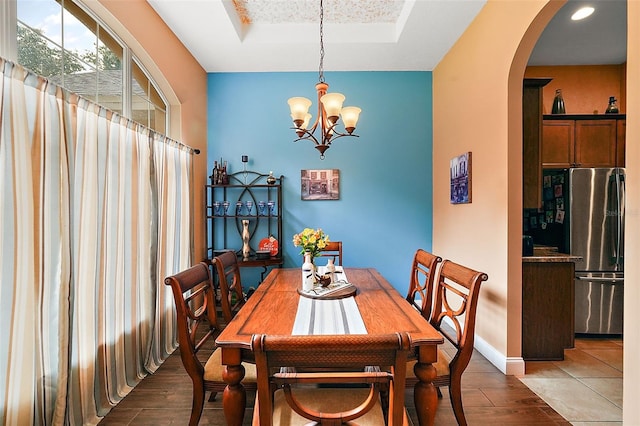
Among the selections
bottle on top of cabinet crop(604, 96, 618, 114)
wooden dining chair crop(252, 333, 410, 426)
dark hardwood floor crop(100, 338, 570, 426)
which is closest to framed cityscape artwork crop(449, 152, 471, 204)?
dark hardwood floor crop(100, 338, 570, 426)

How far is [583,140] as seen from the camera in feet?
10.5

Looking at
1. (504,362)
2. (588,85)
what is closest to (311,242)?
(504,362)

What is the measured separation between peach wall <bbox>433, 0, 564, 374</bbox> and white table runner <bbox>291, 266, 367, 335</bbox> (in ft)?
4.61

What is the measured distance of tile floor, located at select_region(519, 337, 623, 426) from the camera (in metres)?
1.93

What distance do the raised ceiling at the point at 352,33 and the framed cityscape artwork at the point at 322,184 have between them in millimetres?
1261

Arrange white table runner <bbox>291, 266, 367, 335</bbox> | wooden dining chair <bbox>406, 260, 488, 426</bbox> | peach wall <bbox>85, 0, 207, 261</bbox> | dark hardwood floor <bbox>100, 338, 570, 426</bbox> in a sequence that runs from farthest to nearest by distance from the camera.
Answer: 1. peach wall <bbox>85, 0, 207, 261</bbox>
2. dark hardwood floor <bbox>100, 338, 570, 426</bbox>
3. wooden dining chair <bbox>406, 260, 488, 426</bbox>
4. white table runner <bbox>291, 266, 367, 335</bbox>

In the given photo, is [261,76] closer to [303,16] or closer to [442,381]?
[303,16]

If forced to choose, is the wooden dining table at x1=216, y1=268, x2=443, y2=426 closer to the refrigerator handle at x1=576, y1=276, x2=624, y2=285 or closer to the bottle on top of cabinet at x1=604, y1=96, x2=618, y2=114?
→ the refrigerator handle at x1=576, y1=276, x2=624, y2=285

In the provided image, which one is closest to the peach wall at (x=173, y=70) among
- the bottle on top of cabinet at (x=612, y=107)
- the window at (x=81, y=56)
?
the window at (x=81, y=56)

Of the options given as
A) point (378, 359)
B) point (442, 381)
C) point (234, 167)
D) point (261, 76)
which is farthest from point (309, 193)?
point (378, 359)

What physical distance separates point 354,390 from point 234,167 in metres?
3.08

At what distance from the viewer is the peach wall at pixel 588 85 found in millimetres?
3680

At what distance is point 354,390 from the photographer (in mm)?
1409

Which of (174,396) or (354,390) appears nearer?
(354,390)
